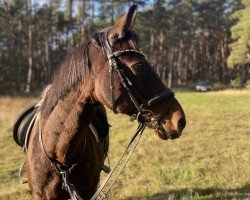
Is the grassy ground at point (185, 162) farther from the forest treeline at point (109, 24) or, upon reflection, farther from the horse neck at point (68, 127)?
the forest treeline at point (109, 24)

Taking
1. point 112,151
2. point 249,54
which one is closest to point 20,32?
point 249,54

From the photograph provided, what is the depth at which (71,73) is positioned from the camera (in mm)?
3146

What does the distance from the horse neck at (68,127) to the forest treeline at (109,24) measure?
34559 mm

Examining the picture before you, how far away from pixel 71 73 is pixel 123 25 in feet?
1.94

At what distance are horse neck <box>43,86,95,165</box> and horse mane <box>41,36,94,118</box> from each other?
58 millimetres

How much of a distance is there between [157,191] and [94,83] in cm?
517

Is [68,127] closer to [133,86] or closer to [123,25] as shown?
[133,86]

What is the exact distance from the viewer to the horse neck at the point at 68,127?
10.4ft

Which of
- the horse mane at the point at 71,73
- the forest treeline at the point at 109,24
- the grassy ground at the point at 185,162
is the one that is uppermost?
the horse mane at the point at 71,73

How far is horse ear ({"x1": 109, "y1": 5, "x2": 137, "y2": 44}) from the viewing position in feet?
9.26

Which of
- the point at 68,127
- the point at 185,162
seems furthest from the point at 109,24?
the point at 68,127

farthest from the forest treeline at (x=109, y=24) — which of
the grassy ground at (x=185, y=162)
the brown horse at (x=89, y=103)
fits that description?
the brown horse at (x=89, y=103)

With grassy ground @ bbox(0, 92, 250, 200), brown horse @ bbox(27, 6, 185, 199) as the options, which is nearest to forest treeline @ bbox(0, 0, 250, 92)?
grassy ground @ bbox(0, 92, 250, 200)

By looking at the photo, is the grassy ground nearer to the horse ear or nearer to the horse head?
the horse head
